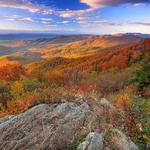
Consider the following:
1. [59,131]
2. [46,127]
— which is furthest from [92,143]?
[46,127]

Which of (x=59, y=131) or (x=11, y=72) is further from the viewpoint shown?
(x=11, y=72)

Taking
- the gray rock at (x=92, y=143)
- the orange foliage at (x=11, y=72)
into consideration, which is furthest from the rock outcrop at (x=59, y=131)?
the orange foliage at (x=11, y=72)

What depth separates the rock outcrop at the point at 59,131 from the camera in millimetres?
11898

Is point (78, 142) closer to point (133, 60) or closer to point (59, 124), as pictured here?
point (59, 124)

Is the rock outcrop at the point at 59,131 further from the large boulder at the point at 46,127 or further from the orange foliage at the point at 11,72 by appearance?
the orange foliage at the point at 11,72

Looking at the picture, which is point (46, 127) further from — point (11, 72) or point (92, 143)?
point (11, 72)

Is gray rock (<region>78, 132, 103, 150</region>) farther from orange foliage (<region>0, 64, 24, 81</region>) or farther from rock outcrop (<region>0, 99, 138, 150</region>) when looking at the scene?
orange foliage (<region>0, 64, 24, 81</region>)

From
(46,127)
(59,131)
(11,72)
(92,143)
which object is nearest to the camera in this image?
(92,143)

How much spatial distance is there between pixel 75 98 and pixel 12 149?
4.39 metres

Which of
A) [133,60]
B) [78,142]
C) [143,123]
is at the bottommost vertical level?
[133,60]

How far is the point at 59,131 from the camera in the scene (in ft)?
40.9

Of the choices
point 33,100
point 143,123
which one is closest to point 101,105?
point 143,123

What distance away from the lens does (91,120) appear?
13234 mm

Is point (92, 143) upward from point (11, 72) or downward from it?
upward
